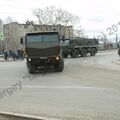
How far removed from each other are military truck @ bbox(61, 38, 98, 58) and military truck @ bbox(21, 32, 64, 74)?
20778 millimetres

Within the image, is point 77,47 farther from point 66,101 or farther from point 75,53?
point 66,101

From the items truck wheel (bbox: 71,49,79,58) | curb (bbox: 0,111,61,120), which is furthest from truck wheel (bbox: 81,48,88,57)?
curb (bbox: 0,111,61,120)

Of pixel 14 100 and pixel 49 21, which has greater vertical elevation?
pixel 49 21

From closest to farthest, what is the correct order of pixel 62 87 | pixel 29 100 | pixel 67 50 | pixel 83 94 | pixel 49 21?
pixel 29 100 < pixel 83 94 < pixel 62 87 < pixel 67 50 < pixel 49 21

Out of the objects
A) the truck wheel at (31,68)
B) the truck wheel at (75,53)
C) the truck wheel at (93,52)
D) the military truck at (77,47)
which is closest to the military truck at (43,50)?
the truck wheel at (31,68)

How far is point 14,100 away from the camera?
1541 centimetres

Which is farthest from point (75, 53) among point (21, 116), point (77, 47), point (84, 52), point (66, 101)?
point (21, 116)

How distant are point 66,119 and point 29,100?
4314mm

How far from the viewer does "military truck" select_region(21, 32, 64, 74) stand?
28.3 meters

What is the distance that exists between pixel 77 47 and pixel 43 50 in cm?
2358

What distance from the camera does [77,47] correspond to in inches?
2035

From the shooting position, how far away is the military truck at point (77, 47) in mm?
50938

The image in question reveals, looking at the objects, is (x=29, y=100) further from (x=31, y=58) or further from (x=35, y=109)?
(x=31, y=58)

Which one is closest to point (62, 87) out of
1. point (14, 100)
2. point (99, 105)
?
point (14, 100)
